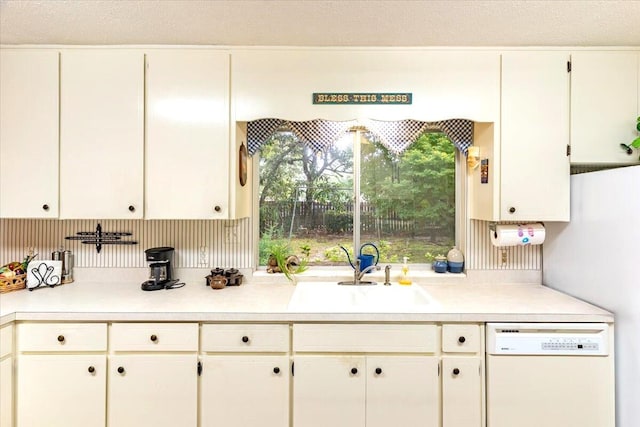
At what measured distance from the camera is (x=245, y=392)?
72.7 inches

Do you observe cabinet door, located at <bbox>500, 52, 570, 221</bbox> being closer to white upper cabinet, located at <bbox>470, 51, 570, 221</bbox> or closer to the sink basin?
white upper cabinet, located at <bbox>470, 51, 570, 221</bbox>

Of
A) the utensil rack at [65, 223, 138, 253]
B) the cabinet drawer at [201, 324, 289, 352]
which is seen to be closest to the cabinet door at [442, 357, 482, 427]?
the cabinet drawer at [201, 324, 289, 352]

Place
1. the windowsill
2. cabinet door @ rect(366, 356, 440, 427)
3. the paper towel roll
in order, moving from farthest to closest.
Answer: the windowsill < the paper towel roll < cabinet door @ rect(366, 356, 440, 427)

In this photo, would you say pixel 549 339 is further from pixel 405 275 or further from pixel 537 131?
pixel 537 131

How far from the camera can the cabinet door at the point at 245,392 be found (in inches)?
72.6

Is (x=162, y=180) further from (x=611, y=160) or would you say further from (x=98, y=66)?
(x=611, y=160)

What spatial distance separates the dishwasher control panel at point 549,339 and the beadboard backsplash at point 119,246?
149 centimetres

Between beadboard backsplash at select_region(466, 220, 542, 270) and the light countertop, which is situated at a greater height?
beadboard backsplash at select_region(466, 220, 542, 270)

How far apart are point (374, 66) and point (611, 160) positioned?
1387 mm

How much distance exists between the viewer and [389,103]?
2152 millimetres

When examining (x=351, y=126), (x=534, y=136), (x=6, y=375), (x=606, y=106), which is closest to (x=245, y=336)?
(x=6, y=375)

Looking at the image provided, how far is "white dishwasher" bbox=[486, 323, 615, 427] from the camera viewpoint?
1809mm

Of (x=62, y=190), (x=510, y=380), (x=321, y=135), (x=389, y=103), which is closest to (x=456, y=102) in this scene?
(x=389, y=103)

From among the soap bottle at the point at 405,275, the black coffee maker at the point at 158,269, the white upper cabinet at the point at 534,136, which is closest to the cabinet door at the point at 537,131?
the white upper cabinet at the point at 534,136
